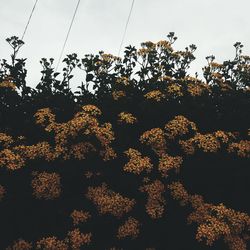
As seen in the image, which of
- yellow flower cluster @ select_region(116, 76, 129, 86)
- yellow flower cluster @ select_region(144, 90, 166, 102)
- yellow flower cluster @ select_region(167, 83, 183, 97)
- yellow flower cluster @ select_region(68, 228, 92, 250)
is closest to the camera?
yellow flower cluster @ select_region(68, 228, 92, 250)

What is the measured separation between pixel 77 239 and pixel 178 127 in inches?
69.9

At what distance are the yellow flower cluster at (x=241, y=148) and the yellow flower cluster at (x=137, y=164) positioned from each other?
1.05 metres

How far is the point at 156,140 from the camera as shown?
5469 mm

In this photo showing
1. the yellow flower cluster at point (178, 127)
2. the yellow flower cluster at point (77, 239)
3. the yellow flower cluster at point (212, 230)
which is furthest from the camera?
the yellow flower cluster at point (178, 127)

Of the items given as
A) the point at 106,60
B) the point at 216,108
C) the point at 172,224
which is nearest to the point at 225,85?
the point at 216,108

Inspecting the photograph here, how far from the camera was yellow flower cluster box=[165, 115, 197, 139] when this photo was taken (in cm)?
553

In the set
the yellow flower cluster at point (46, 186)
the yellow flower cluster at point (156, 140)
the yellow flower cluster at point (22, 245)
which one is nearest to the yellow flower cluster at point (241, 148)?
the yellow flower cluster at point (156, 140)

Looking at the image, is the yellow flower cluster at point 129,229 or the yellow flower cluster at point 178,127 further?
the yellow flower cluster at point 178,127

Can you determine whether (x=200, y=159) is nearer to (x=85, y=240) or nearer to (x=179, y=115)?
(x=179, y=115)

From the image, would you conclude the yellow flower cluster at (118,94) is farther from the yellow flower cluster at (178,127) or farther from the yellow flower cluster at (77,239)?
the yellow flower cluster at (77,239)

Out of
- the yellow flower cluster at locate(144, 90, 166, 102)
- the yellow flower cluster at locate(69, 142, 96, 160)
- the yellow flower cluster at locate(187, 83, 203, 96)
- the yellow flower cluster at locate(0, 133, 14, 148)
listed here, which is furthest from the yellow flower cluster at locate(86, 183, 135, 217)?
the yellow flower cluster at locate(187, 83, 203, 96)

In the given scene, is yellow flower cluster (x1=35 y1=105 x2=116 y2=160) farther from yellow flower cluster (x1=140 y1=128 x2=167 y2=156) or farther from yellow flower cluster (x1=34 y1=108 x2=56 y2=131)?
yellow flower cluster (x1=140 y1=128 x2=167 y2=156)

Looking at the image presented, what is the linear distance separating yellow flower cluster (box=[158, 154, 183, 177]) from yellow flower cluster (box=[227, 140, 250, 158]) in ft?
2.18

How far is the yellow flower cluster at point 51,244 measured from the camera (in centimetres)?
511
